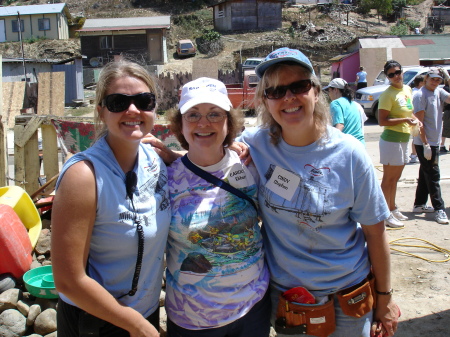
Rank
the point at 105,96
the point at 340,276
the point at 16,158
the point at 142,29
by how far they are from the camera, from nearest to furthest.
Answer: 1. the point at 105,96
2. the point at 340,276
3. the point at 16,158
4. the point at 142,29

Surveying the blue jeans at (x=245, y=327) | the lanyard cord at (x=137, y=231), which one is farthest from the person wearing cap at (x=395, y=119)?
the lanyard cord at (x=137, y=231)

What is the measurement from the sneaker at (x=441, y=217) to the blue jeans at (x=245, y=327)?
15.8ft

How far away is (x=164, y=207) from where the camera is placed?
2035mm

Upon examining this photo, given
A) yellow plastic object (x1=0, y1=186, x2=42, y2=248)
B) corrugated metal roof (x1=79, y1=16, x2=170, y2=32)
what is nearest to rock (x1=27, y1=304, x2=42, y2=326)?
yellow plastic object (x1=0, y1=186, x2=42, y2=248)

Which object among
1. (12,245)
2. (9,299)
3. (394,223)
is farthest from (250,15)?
(9,299)

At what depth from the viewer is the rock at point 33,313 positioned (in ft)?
11.9

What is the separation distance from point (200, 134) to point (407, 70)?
56.4 ft

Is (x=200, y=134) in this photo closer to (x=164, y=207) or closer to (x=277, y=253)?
(x=164, y=207)

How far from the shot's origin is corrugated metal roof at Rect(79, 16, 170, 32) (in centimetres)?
4038

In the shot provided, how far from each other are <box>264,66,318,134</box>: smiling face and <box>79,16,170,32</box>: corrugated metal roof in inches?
1596

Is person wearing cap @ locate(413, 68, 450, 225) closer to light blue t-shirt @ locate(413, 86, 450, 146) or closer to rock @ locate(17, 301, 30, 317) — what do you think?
light blue t-shirt @ locate(413, 86, 450, 146)

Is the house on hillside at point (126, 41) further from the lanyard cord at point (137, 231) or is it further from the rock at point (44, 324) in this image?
the lanyard cord at point (137, 231)

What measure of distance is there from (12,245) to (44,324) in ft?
2.83

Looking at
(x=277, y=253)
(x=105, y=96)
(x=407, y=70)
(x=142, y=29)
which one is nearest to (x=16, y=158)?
(x=105, y=96)
